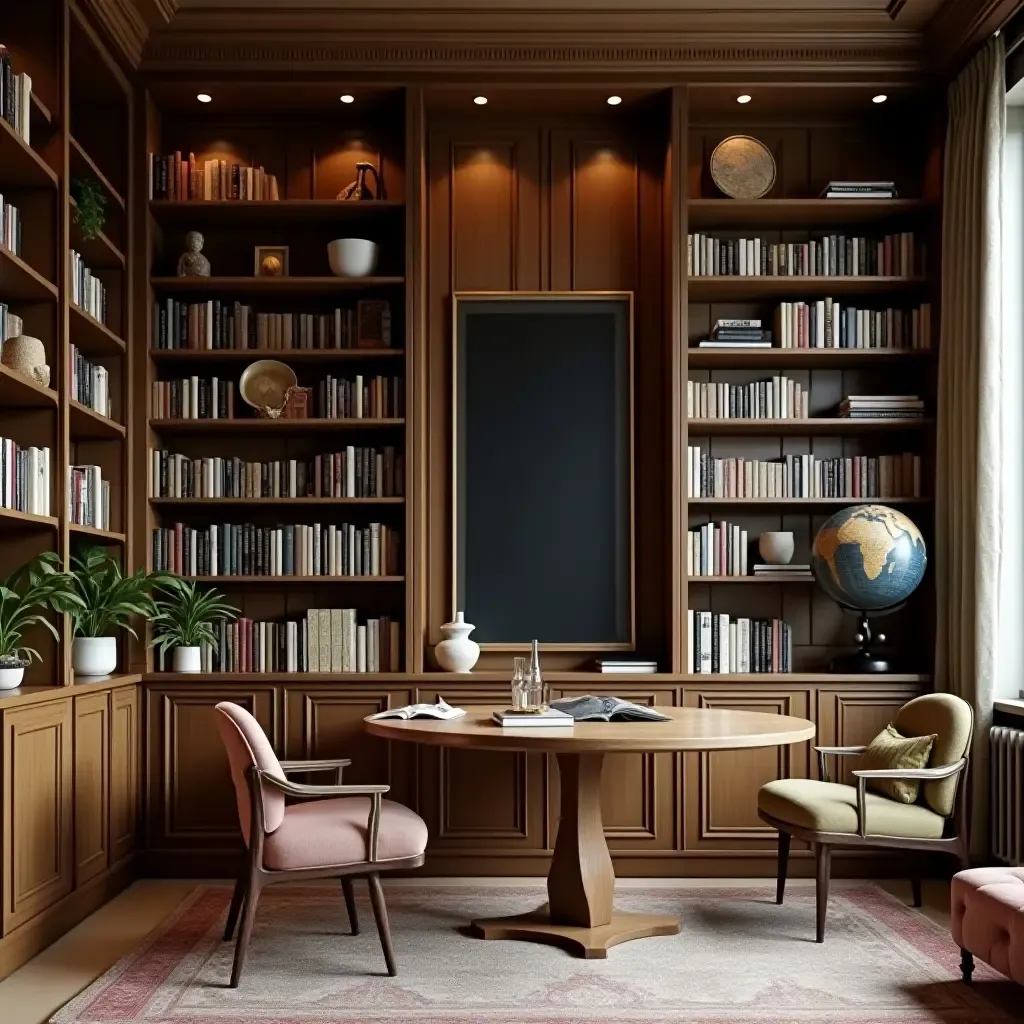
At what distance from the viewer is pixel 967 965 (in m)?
4.09

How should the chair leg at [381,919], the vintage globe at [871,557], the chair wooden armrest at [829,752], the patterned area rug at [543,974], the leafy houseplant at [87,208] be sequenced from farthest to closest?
the vintage globe at [871,557], the chair wooden armrest at [829,752], the leafy houseplant at [87,208], the chair leg at [381,919], the patterned area rug at [543,974]

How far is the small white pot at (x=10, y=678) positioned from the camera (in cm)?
440

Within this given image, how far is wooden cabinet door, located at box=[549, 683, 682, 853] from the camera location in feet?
18.6

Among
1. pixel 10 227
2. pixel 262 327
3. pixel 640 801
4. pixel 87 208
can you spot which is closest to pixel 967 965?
pixel 640 801

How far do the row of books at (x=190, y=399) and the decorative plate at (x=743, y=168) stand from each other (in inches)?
97.0

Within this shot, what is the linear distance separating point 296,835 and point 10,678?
116 centimetres

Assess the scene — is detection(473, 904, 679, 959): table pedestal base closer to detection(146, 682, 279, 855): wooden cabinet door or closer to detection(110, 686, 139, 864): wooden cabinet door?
detection(146, 682, 279, 855): wooden cabinet door

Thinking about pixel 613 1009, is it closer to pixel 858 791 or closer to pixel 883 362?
pixel 858 791

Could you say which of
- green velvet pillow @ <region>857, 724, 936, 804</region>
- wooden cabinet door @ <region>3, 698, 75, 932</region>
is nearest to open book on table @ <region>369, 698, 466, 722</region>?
wooden cabinet door @ <region>3, 698, 75, 932</region>

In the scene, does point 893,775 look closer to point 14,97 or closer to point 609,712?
point 609,712

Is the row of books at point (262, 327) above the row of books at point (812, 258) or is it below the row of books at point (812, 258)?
below

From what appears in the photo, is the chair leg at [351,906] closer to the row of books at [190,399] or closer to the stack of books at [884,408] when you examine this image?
the row of books at [190,399]

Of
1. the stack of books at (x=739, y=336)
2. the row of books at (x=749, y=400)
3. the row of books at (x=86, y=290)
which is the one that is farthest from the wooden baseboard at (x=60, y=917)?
the stack of books at (x=739, y=336)

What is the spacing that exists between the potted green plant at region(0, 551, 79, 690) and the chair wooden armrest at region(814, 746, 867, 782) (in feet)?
9.82
